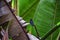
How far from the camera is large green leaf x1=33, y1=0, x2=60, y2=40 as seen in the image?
3.17 feet

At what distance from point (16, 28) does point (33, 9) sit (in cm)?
67

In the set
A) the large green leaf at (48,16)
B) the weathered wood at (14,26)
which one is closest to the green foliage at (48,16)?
the large green leaf at (48,16)

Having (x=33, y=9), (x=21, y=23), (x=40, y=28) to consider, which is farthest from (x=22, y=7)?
(x=21, y=23)

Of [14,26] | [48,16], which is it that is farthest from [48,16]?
[14,26]

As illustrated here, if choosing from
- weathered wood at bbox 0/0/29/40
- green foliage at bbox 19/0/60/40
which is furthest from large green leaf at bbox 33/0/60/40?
weathered wood at bbox 0/0/29/40

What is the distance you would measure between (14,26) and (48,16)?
331mm

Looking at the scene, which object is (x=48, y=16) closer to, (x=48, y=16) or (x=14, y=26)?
(x=48, y=16)

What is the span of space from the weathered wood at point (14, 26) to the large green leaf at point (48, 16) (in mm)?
316

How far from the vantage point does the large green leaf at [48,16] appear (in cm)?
97

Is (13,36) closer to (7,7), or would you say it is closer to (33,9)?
(7,7)

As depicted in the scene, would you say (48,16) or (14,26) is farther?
(48,16)

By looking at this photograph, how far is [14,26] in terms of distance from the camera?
71 cm

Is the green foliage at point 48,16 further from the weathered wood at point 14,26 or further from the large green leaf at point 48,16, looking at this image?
the weathered wood at point 14,26

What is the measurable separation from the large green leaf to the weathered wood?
1.04ft
